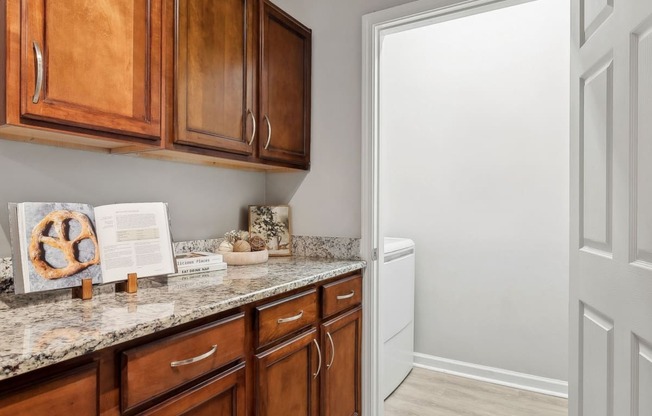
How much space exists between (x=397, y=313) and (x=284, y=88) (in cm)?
161

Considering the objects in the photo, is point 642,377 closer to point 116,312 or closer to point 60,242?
point 116,312

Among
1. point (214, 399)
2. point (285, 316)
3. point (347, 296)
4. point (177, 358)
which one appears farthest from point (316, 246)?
point (177, 358)

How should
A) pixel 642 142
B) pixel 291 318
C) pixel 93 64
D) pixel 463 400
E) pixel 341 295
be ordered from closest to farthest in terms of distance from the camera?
pixel 642 142
pixel 93 64
pixel 291 318
pixel 341 295
pixel 463 400

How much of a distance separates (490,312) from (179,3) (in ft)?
8.62

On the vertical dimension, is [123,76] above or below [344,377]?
above

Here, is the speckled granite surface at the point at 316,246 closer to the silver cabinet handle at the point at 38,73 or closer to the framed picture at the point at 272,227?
the framed picture at the point at 272,227

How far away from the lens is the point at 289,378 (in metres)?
1.55

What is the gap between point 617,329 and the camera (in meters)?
1.10

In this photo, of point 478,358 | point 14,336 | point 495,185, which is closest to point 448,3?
point 495,185

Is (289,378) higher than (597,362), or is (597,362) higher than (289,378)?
(597,362)

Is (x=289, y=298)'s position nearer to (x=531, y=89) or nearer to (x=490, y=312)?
(x=490, y=312)

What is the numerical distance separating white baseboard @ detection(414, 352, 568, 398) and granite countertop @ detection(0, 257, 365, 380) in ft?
5.74

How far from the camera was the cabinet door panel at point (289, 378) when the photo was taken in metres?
1.41

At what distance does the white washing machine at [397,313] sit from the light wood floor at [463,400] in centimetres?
10
